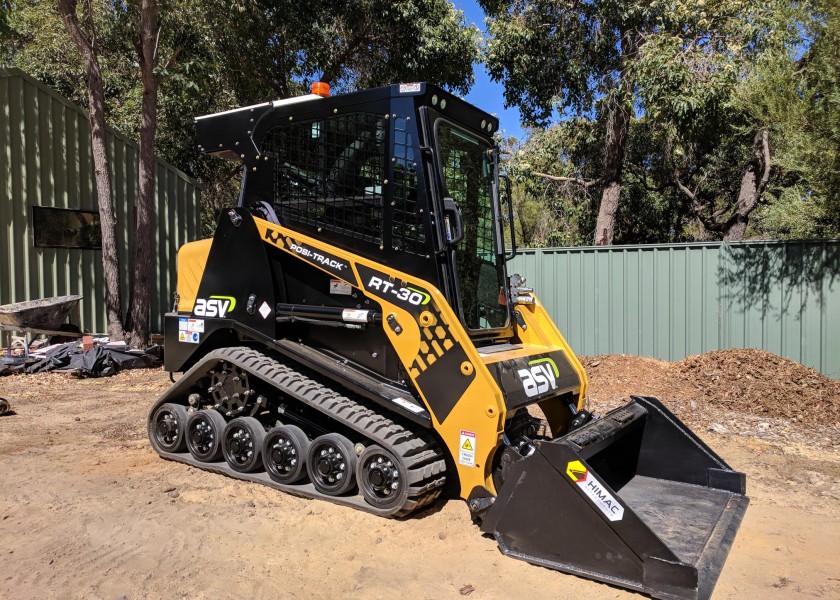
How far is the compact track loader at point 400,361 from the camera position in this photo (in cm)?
368

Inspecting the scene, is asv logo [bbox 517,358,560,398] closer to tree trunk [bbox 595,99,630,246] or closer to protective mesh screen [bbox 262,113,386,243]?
protective mesh screen [bbox 262,113,386,243]

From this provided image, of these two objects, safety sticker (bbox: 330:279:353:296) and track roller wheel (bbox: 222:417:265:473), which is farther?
track roller wheel (bbox: 222:417:265:473)

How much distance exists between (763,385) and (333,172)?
612cm

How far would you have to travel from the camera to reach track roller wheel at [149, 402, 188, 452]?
5324mm

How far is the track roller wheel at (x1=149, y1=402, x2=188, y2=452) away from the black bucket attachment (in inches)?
114

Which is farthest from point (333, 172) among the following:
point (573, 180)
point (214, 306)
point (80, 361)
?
point (573, 180)

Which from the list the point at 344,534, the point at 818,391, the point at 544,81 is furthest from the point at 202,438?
the point at 544,81

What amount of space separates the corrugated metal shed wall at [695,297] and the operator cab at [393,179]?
17.9 feet

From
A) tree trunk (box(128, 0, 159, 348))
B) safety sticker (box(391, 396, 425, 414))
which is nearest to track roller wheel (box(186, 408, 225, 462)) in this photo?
safety sticker (box(391, 396, 425, 414))

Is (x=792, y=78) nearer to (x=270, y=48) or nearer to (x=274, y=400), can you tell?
(x=274, y=400)

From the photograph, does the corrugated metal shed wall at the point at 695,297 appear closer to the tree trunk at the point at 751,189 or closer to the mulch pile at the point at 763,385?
the mulch pile at the point at 763,385

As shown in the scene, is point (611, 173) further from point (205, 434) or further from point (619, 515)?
point (619, 515)

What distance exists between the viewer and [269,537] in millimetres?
3945

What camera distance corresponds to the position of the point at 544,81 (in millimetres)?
12336
